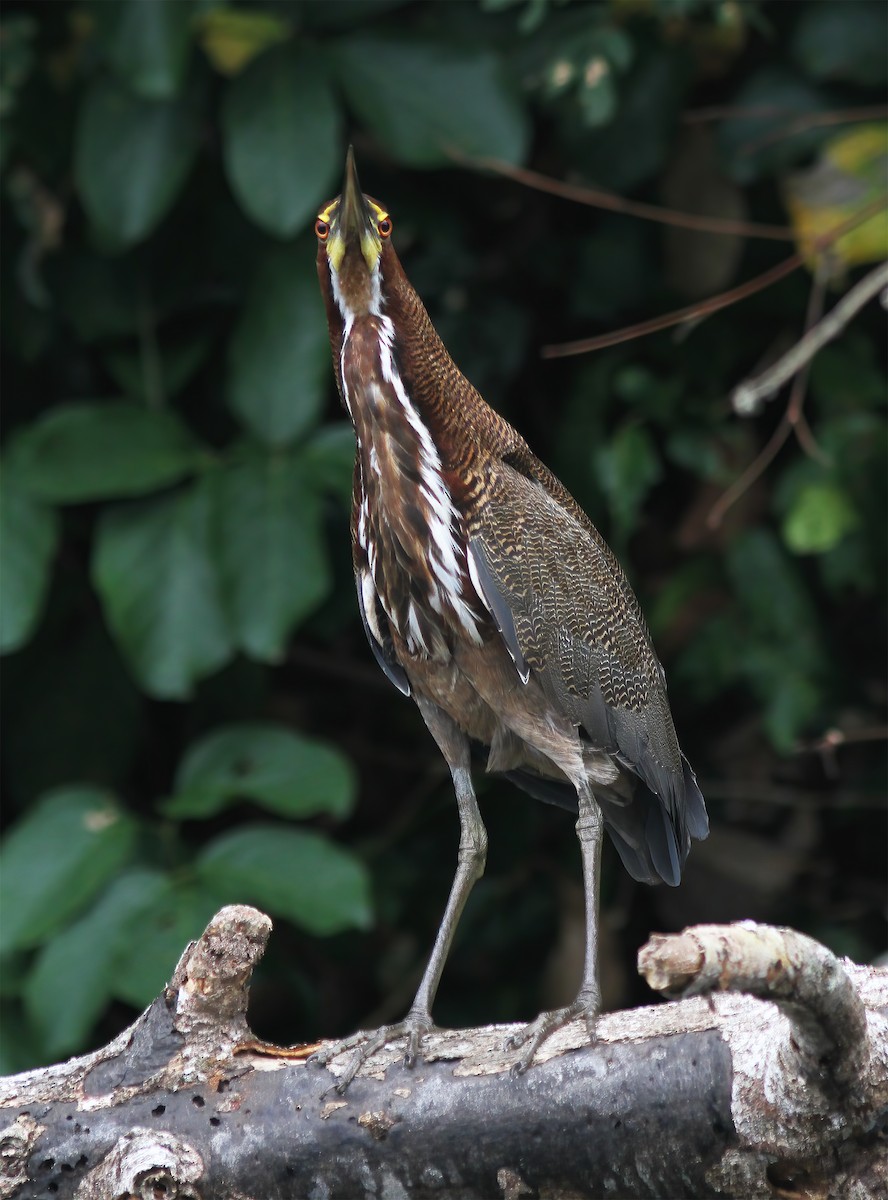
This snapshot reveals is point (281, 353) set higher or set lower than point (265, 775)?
higher

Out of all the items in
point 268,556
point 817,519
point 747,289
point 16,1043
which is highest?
point 747,289

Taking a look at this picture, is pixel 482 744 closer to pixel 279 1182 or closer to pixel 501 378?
pixel 279 1182

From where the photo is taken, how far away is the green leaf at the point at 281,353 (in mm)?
3090

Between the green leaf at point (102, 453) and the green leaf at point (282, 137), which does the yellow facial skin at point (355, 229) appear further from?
the green leaf at point (102, 453)

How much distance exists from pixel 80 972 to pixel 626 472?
55.4 inches

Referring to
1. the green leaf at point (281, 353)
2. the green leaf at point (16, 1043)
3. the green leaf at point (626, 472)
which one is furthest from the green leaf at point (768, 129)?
the green leaf at point (16, 1043)

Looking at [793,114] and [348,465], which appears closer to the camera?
[348,465]

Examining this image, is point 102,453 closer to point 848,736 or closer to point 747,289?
point 747,289

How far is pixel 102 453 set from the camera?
3104mm

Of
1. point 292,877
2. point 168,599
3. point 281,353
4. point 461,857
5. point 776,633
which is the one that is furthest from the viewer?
point 776,633

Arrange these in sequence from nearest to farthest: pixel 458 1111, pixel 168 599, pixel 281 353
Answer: pixel 458 1111 → pixel 168 599 → pixel 281 353

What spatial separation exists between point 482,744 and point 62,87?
75.2 inches

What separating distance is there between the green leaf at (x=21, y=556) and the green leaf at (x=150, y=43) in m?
0.82

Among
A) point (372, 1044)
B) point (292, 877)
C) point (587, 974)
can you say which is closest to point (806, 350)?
point (587, 974)
